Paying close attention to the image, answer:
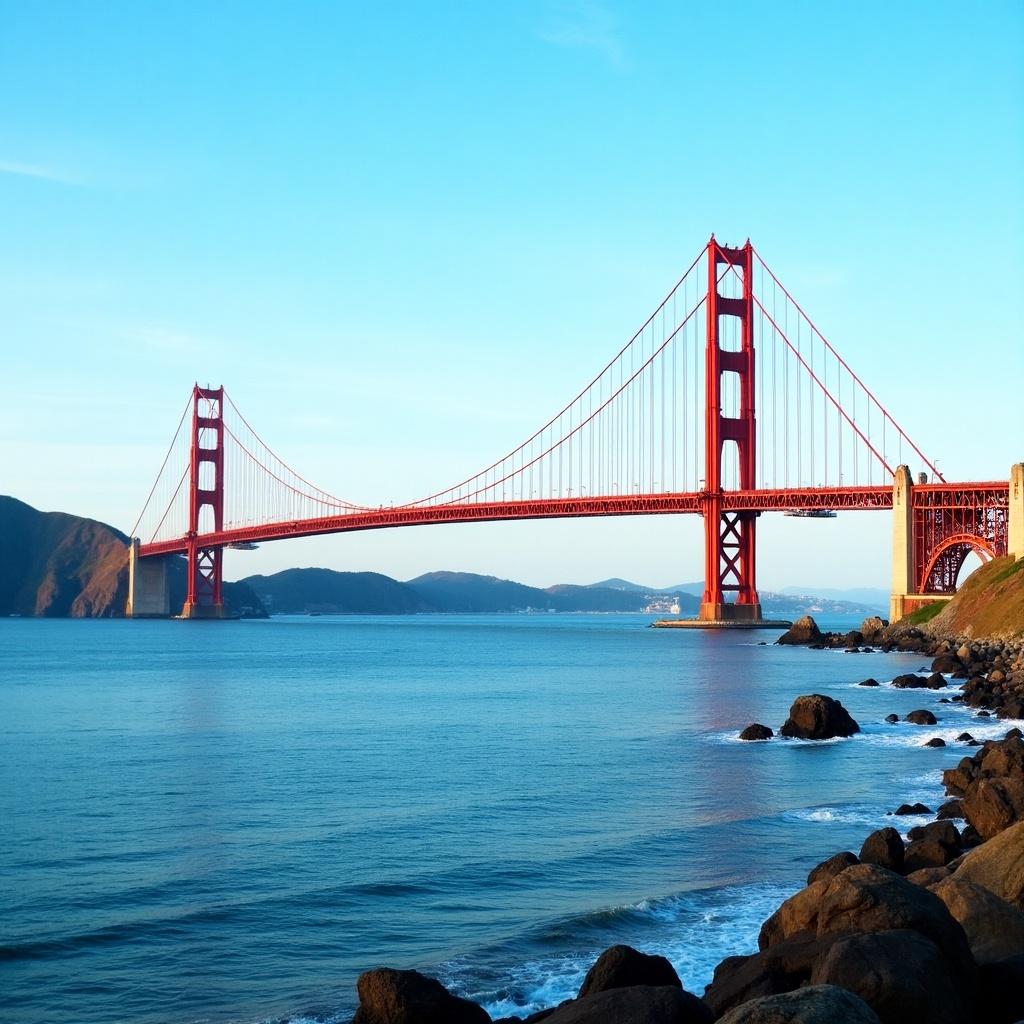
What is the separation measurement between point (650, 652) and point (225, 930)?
163 ft

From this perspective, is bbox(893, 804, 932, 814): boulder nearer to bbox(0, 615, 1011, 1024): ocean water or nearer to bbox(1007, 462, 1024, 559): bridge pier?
bbox(0, 615, 1011, 1024): ocean water

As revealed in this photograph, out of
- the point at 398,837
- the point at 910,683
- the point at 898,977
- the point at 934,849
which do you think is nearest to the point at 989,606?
Answer: the point at 910,683

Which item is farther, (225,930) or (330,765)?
(330,765)

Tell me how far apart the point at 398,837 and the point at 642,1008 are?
27.3ft

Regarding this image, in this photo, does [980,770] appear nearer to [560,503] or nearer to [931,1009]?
[931,1009]

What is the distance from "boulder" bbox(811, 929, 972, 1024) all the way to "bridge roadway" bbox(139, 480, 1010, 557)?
53368 mm

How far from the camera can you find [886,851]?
11461 millimetres

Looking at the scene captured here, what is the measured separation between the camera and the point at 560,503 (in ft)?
223

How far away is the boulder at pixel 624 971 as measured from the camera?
7.57 m

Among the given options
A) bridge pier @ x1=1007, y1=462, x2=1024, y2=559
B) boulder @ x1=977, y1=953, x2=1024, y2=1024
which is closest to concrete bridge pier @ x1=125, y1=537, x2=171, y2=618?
bridge pier @ x1=1007, y1=462, x2=1024, y2=559

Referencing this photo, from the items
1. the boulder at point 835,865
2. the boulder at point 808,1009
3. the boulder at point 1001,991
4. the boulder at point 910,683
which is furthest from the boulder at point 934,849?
the boulder at point 910,683

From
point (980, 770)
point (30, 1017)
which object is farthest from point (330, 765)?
point (30, 1017)

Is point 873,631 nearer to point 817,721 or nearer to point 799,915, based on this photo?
point 817,721

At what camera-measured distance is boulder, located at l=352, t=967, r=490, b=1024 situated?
7457 mm
